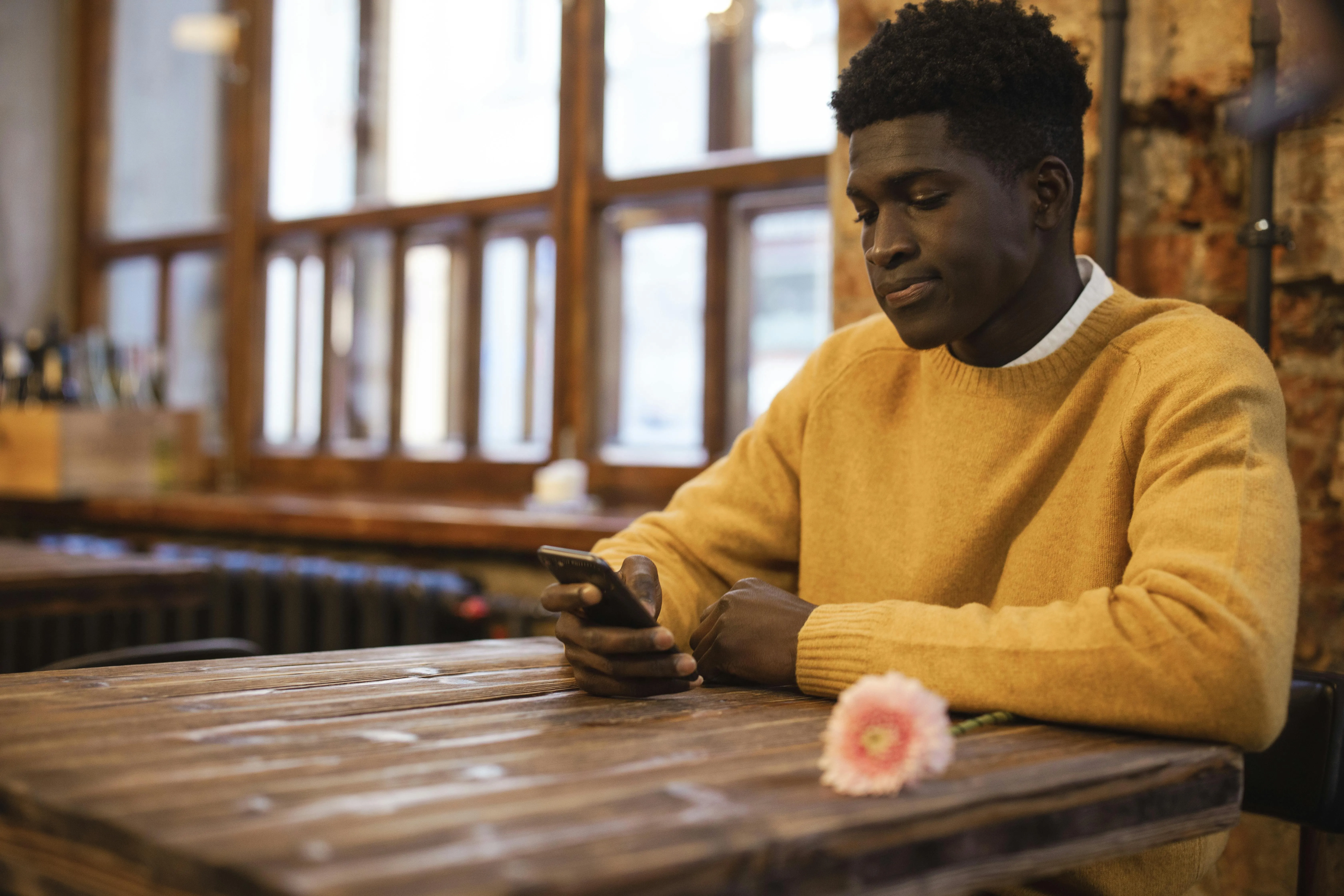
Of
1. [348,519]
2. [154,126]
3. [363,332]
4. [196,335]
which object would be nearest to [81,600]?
[348,519]

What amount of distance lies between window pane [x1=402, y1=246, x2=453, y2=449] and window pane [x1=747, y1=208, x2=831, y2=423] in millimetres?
1013

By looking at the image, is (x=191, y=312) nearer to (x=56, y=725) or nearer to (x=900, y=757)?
(x=56, y=725)

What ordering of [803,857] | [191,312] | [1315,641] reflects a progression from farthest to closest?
[191,312] < [1315,641] < [803,857]

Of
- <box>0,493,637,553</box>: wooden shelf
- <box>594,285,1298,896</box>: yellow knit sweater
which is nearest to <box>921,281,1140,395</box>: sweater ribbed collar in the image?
<box>594,285,1298,896</box>: yellow knit sweater

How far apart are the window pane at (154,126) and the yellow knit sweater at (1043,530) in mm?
3434

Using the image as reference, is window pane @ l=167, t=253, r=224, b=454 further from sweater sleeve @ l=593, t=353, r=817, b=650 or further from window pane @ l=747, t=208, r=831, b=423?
sweater sleeve @ l=593, t=353, r=817, b=650

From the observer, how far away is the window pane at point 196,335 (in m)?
4.27

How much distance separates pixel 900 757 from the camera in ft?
2.64

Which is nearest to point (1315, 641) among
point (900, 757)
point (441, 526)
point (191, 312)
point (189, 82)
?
point (900, 757)

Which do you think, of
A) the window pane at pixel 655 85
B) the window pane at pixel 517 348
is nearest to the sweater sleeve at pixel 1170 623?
the window pane at pixel 655 85

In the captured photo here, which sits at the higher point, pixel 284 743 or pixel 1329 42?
pixel 1329 42

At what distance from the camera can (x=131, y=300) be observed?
4.48m

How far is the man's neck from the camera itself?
139 centimetres

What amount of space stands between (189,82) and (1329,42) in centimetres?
396
